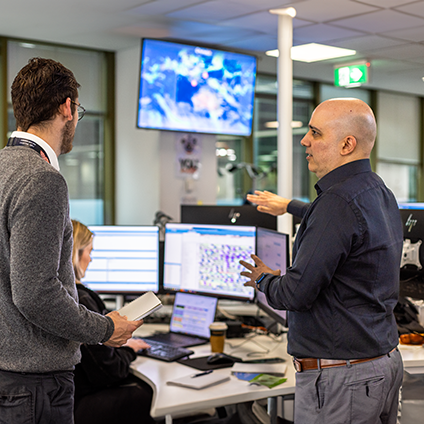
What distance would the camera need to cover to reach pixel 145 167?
5.45 m

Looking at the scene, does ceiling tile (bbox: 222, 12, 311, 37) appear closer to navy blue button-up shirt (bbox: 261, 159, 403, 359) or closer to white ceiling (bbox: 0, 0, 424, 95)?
white ceiling (bbox: 0, 0, 424, 95)

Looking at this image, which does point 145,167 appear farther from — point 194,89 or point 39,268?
point 39,268

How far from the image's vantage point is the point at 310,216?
61.4 inches

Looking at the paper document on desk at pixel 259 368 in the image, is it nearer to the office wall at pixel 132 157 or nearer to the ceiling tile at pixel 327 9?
the ceiling tile at pixel 327 9

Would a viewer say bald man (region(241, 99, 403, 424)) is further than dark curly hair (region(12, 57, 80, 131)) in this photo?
Yes

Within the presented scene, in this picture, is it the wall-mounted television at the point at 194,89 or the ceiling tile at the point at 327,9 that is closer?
the ceiling tile at the point at 327,9

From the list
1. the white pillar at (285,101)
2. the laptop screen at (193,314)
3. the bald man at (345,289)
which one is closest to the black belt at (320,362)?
the bald man at (345,289)

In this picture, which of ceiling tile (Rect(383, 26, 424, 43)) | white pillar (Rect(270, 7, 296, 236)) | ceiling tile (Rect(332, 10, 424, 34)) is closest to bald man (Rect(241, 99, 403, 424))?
white pillar (Rect(270, 7, 296, 236))

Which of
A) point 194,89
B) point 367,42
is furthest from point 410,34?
point 194,89

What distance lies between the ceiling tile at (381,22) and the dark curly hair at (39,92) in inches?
138

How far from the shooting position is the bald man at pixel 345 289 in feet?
4.94

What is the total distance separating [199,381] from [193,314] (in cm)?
69

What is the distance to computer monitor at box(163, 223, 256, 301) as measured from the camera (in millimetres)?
2588

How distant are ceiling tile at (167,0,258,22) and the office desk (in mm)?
2655
